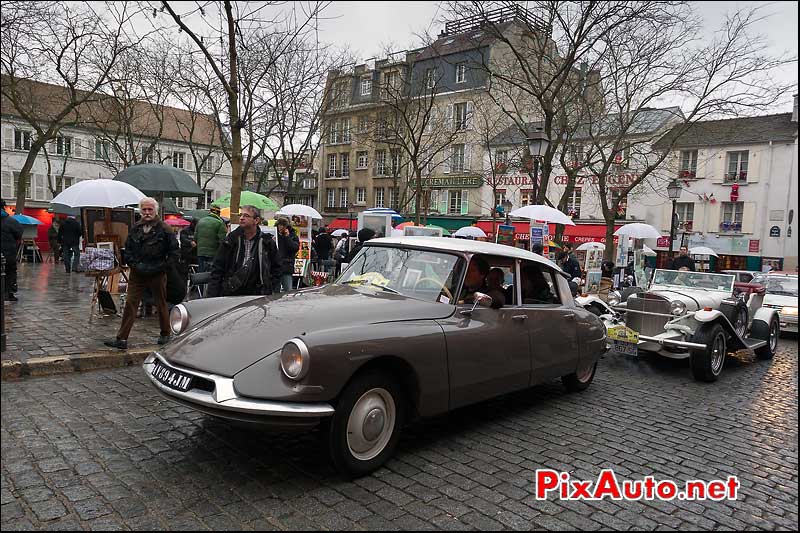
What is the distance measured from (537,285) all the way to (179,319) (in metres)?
3.43

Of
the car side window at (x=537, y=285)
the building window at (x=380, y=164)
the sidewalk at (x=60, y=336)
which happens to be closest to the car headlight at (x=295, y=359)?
the sidewalk at (x=60, y=336)

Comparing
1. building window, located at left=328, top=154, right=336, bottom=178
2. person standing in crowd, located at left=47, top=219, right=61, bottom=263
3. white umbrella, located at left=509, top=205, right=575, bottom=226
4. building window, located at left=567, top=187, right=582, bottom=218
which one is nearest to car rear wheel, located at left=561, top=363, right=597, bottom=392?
white umbrella, located at left=509, top=205, right=575, bottom=226

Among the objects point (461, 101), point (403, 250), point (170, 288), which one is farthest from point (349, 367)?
point (461, 101)

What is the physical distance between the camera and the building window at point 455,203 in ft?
135

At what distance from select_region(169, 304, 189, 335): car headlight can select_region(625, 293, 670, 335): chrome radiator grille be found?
21.9 feet

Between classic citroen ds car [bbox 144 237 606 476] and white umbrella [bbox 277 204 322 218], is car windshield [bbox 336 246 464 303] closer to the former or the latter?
classic citroen ds car [bbox 144 237 606 476]

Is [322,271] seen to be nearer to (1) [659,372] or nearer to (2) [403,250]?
(1) [659,372]

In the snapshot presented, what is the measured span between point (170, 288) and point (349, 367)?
188 inches

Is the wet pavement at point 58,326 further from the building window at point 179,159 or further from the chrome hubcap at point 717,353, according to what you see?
the building window at point 179,159

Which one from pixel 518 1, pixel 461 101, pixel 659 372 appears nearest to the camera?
pixel 659 372

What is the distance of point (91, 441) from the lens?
3.92 metres

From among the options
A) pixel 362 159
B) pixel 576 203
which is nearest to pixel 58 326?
pixel 576 203

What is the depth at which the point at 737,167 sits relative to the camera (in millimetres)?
30672

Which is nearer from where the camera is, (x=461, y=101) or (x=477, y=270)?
(x=477, y=270)
